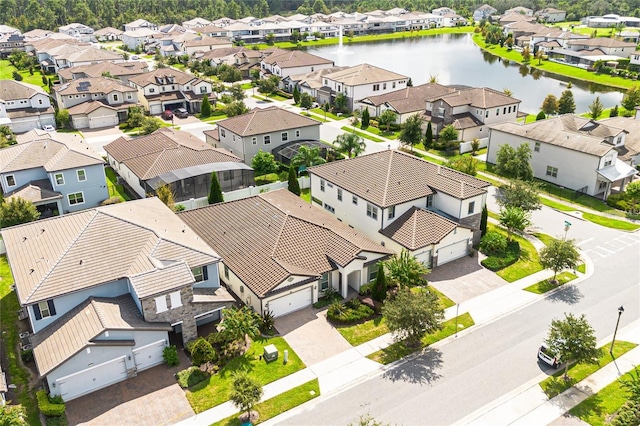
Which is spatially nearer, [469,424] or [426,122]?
[469,424]

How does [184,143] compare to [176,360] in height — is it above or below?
above

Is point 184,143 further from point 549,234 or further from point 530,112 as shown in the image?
point 530,112

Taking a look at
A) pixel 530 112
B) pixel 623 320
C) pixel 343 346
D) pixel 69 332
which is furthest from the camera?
pixel 530 112

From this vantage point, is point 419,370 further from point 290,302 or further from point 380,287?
point 290,302

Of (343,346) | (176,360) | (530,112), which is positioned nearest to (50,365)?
(176,360)

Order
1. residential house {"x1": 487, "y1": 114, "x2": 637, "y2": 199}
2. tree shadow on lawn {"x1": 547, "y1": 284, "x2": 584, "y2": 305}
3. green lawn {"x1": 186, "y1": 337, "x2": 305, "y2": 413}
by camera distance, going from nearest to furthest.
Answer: green lawn {"x1": 186, "y1": 337, "x2": 305, "y2": 413} → tree shadow on lawn {"x1": 547, "y1": 284, "x2": 584, "y2": 305} → residential house {"x1": 487, "y1": 114, "x2": 637, "y2": 199}

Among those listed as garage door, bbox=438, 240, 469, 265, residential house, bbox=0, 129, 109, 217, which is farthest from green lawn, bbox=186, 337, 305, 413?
residential house, bbox=0, 129, 109, 217

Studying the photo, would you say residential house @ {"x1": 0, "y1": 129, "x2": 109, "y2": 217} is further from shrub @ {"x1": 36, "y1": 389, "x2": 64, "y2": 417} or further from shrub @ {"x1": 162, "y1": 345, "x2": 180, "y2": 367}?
shrub @ {"x1": 36, "y1": 389, "x2": 64, "y2": 417}
